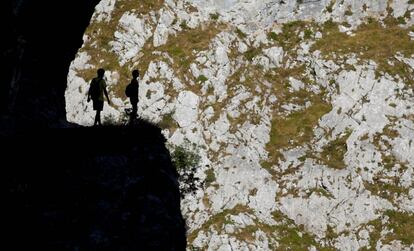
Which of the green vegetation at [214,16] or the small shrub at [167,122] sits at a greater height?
the green vegetation at [214,16]

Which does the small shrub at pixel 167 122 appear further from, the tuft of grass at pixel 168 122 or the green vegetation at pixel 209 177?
the green vegetation at pixel 209 177

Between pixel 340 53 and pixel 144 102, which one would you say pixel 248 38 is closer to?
pixel 340 53

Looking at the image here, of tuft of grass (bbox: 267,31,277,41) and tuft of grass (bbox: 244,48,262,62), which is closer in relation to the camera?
tuft of grass (bbox: 244,48,262,62)

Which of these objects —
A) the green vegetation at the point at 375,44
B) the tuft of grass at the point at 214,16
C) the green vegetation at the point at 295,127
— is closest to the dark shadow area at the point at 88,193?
the green vegetation at the point at 295,127

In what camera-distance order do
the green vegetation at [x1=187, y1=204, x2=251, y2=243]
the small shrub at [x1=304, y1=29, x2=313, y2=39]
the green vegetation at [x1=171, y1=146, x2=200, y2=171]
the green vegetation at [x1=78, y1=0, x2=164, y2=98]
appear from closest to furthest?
the green vegetation at [x1=187, y1=204, x2=251, y2=243] < the green vegetation at [x1=171, y1=146, x2=200, y2=171] < the green vegetation at [x1=78, y1=0, x2=164, y2=98] < the small shrub at [x1=304, y1=29, x2=313, y2=39]

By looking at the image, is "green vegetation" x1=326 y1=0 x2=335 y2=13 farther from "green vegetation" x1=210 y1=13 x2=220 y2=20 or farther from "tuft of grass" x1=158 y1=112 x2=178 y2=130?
"tuft of grass" x1=158 y1=112 x2=178 y2=130

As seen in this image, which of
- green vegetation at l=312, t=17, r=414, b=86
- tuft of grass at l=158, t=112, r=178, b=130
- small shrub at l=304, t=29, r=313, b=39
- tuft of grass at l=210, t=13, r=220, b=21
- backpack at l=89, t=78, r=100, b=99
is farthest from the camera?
tuft of grass at l=210, t=13, r=220, b=21

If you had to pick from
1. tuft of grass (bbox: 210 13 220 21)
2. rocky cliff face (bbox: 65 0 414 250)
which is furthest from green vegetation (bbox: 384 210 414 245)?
tuft of grass (bbox: 210 13 220 21)
